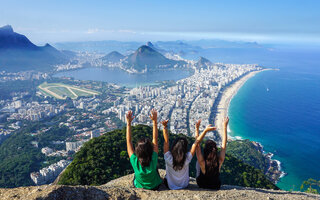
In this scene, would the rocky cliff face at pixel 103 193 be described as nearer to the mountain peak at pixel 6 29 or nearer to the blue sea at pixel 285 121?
the blue sea at pixel 285 121

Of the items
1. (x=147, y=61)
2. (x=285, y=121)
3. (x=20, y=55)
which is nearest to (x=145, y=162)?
(x=285, y=121)

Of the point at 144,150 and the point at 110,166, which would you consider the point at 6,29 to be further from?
the point at 144,150

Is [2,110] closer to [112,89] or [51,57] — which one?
[112,89]

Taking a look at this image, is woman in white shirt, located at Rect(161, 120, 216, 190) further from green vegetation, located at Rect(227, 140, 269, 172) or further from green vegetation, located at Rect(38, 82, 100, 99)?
green vegetation, located at Rect(38, 82, 100, 99)

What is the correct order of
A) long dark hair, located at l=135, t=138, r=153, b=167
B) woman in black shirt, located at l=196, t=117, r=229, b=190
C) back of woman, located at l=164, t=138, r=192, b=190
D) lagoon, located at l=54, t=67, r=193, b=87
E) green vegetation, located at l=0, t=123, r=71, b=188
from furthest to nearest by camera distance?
1. lagoon, located at l=54, t=67, r=193, b=87
2. green vegetation, located at l=0, t=123, r=71, b=188
3. woman in black shirt, located at l=196, t=117, r=229, b=190
4. back of woman, located at l=164, t=138, r=192, b=190
5. long dark hair, located at l=135, t=138, r=153, b=167

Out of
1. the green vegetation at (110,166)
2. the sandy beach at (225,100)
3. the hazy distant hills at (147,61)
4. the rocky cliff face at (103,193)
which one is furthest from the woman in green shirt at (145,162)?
the hazy distant hills at (147,61)

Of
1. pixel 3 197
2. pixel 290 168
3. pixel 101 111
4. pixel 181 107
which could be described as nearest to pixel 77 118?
pixel 101 111

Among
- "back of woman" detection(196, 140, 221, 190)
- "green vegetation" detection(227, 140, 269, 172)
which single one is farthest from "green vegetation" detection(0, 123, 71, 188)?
"green vegetation" detection(227, 140, 269, 172)
